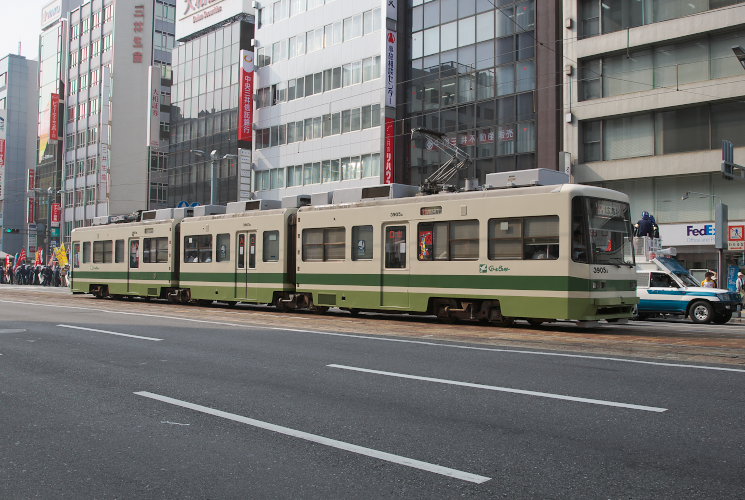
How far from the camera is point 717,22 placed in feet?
97.2

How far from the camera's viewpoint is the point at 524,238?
15.2 metres

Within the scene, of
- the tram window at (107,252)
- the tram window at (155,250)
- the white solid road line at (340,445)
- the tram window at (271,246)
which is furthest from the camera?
the tram window at (107,252)

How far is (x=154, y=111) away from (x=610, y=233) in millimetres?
55806

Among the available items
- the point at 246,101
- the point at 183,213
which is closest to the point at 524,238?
the point at 183,213

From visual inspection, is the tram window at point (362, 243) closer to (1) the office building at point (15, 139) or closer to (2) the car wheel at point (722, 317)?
(2) the car wheel at point (722, 317)

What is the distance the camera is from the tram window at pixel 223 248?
22.4 meters

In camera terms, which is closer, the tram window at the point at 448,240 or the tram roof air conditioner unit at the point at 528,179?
the tram roof air conditioner unit at the point at 528,179

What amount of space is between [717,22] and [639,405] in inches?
1101

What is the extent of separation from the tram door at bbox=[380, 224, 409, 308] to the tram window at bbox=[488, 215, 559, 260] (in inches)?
98.7

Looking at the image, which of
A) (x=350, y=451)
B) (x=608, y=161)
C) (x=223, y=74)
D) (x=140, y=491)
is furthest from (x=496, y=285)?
(x=223, y=74)

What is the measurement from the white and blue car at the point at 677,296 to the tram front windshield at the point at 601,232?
5.93 meters

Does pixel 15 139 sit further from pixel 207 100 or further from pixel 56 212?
pixel 207 100

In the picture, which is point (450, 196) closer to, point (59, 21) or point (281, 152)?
point (281, 152)

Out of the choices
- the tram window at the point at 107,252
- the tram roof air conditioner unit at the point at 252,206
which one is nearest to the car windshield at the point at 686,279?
the tram roof air conditioner unit at the point at 252,206
